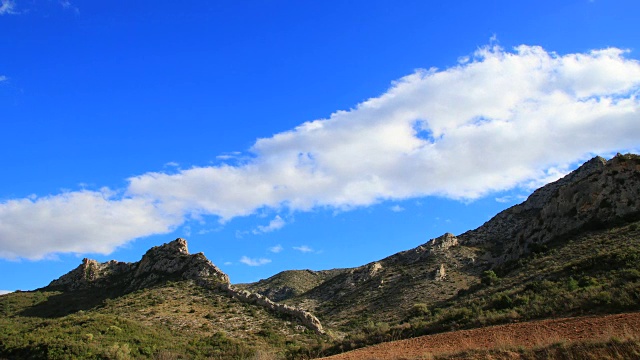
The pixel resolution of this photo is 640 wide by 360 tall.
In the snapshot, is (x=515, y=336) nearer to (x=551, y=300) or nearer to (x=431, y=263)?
(x=551, y=300)

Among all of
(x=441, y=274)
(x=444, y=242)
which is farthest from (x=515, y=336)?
(x=444, y=242)

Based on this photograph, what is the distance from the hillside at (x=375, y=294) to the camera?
25500 mm

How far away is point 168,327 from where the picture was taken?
142 feet

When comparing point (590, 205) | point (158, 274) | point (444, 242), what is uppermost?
point (158, 274)

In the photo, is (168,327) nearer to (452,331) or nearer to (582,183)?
(452,331)

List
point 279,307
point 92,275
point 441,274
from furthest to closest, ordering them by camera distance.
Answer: point 92,275
point 441,274
point 279,307

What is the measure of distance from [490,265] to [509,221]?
68.4 ft

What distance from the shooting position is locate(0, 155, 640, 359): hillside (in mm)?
25500

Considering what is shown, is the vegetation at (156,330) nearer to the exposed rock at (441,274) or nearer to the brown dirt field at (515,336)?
the brown dirt field at (515,336)

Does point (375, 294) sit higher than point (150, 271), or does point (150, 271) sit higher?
point (150, 271)

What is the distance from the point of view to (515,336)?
17609 millimetres

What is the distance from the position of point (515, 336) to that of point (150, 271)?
59338 mm

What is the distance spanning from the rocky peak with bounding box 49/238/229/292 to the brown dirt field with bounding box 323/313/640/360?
144 ft

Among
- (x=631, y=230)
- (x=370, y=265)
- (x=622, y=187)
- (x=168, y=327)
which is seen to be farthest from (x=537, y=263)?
(x=370, y=265)
